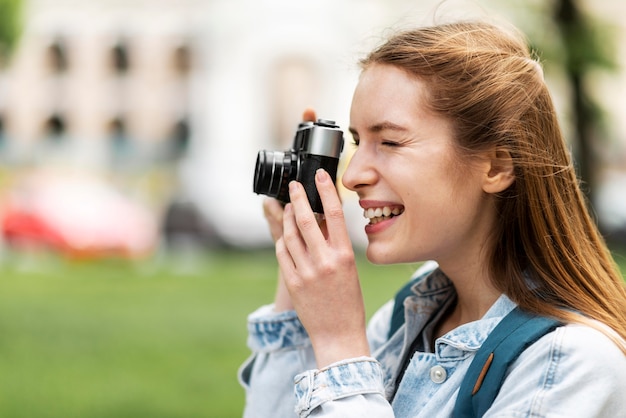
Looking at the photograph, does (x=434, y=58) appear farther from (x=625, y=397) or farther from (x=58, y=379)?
(x=58, y=379)

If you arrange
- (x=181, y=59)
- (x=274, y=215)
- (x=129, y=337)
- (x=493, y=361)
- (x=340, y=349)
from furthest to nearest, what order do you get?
(x=181, y=59) → (x=129, y=337) → (x=274, y=215) → (x=340, y=349) → (x=493, y=361)

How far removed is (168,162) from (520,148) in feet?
92.2

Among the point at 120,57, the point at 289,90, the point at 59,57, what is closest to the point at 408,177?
the point at 289,90

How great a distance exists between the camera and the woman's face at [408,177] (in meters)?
1.75

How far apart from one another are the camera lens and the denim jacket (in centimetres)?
31

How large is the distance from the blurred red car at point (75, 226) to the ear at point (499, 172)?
12132mm

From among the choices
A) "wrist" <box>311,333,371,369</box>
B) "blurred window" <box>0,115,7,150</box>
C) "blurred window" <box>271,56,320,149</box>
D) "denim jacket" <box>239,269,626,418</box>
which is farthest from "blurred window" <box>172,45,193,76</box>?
"wrist" <box>311,333,371,369</box>

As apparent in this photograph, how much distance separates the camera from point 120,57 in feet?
101

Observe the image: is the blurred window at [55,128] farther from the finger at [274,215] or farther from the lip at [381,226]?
the lip at [381,226]

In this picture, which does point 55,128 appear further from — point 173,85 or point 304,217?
point 304,217

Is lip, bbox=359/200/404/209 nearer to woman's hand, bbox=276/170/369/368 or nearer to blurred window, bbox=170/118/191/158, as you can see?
woman's hand, bbox=276/170/369/368

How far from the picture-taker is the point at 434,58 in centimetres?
176

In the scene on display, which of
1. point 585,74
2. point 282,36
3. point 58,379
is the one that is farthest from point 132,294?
point 282,36

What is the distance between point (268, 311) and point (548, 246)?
712 mm
